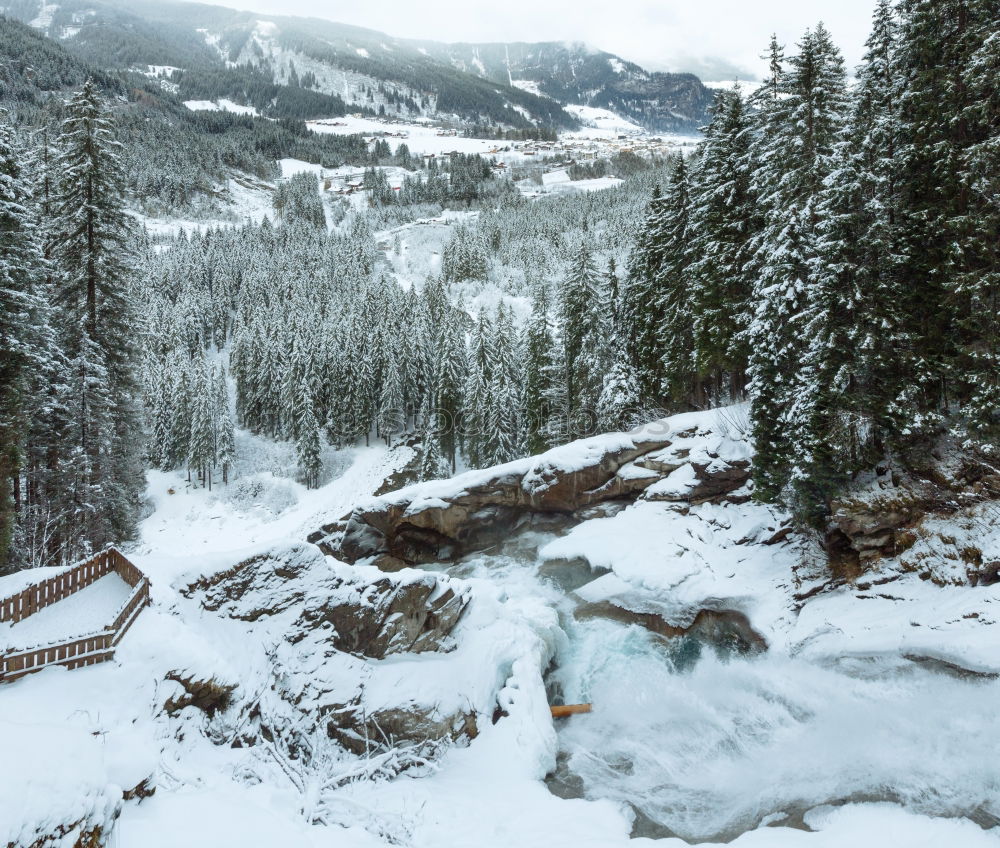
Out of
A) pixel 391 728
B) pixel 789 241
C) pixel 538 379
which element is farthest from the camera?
pixel 538 379

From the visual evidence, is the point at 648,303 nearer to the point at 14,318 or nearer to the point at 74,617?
the point at 14,318

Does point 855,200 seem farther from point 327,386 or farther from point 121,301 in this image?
point 327,386

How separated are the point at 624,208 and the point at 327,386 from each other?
8049 centimetres

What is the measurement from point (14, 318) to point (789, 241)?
81.6 ft

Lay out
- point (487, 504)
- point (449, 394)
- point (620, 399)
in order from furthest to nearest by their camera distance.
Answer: point (449, 394)
point (620, 399)
point (487, 504)

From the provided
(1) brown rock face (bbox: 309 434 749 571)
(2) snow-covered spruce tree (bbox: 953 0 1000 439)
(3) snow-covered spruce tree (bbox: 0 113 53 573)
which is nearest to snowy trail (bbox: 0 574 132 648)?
(3) snow-covered spruce tree (bbox: 0 113 53 573)

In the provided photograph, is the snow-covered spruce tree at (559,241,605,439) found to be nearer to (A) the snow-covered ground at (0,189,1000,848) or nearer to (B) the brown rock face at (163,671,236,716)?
(A) the snow-covered ground at (0,189,1000,848)

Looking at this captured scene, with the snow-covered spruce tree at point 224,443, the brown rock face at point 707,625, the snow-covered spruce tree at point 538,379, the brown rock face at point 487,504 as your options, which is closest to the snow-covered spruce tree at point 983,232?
the brown rock face at point 707,625

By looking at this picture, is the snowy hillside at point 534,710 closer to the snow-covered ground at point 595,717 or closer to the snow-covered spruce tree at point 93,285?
the snow-covered ground at point 595,717

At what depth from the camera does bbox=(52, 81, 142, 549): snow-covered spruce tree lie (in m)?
19.0

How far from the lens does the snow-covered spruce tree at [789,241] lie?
1878cm

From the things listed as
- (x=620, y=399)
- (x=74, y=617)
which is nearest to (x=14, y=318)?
(x=74, y=617)

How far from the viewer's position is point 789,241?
61.9 feet

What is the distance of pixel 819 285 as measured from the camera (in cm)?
1716
